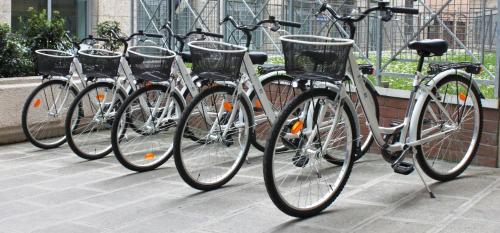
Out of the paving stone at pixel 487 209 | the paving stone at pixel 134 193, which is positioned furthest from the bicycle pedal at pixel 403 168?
the paving stone at pixel 134 193

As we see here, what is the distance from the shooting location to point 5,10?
492 inches

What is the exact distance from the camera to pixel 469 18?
667 cm

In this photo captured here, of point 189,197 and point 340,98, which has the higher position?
point 340,98

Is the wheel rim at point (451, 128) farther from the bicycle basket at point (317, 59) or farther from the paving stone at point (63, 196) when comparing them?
the paving stone at point (63, 196)

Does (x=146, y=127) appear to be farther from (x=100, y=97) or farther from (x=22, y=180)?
(x=22, y=180)

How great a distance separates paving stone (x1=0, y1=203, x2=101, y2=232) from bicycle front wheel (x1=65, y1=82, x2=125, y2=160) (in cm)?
160

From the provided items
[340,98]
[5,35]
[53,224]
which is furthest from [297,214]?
[5,35]

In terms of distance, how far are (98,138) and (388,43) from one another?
3.03 meters

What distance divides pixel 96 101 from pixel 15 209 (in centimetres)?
181

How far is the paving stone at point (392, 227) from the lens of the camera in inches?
162

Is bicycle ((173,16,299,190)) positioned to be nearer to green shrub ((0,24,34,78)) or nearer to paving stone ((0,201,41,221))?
paving stone ((0,201,41,221))

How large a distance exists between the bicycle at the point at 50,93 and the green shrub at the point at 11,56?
0.85 metres

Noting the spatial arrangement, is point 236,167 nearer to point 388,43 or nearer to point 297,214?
point 297,214

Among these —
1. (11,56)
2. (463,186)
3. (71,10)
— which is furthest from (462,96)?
(71,10)
